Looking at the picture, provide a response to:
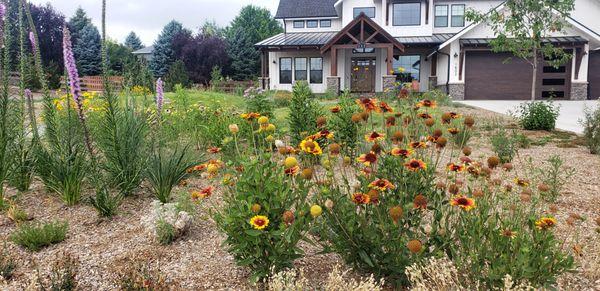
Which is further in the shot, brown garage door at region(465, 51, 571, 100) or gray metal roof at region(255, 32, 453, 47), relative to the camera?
gray metal roof at region(255, 32, 453, 47)

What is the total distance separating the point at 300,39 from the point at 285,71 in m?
1.93

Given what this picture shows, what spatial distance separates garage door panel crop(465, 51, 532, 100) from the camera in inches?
770

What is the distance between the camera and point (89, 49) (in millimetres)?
29156

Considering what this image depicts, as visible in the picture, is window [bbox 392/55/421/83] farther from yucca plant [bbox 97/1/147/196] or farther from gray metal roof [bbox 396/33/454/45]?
yucca plant [bbox 97/1/147/196]

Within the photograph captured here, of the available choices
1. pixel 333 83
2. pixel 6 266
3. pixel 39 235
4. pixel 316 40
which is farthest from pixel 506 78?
pixel 6 266

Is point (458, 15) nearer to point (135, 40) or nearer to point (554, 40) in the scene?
point (554, 40)

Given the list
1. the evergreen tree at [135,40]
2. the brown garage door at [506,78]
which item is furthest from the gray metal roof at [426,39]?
the evergreen tree at [135,40]

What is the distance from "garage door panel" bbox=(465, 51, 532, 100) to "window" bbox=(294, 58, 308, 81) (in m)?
7.99

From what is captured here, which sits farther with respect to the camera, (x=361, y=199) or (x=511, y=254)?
(x=511, y=254)

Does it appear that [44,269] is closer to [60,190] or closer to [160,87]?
[60,190]

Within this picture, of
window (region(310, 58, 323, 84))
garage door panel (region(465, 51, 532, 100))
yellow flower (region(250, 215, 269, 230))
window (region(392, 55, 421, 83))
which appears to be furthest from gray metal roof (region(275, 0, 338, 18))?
yellow flower (region(250, 215, 269, 230))

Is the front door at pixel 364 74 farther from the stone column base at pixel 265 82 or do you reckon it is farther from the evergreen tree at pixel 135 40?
the evergreen tree at pixel 135 40

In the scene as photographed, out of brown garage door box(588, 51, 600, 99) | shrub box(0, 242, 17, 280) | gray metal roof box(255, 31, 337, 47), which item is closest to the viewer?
shrub box(0, 242, 17, 280)

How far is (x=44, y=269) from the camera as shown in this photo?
2.82m
